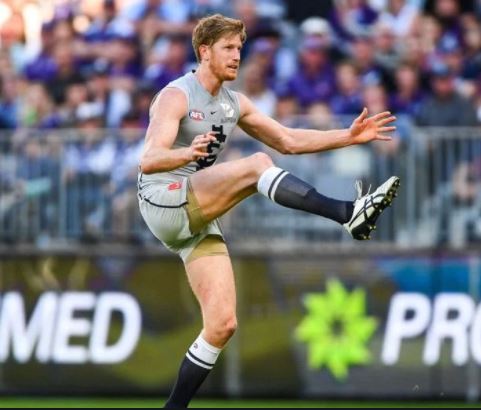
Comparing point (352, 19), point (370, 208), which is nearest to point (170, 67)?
point (352, 19)

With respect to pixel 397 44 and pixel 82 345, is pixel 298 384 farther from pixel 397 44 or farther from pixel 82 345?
pixel 397 44

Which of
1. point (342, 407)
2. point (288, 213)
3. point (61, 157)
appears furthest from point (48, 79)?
point (342, 407)

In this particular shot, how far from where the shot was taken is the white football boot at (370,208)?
9.06 metres

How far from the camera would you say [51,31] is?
16.9 m

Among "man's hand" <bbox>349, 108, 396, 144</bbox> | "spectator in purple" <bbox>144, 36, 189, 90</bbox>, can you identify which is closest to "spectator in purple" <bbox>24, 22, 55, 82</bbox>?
"spectator in purple" <bbox>144, 36, 189, 90</bbox>

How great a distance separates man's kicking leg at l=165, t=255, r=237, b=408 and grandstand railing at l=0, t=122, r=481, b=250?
4016 mm

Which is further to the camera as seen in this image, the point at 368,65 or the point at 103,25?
the point at 103,25

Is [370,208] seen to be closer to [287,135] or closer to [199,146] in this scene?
A: [199,146]

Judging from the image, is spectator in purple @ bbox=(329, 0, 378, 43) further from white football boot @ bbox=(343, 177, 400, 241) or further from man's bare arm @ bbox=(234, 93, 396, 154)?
white football boot @ bbox=(343, 177, 400, 241)

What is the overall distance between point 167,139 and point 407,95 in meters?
6.35

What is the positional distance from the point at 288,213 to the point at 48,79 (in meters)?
3.73

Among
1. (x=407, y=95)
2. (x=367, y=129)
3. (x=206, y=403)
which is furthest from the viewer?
(x=407, y=95)

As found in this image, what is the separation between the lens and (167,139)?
30.8 feet

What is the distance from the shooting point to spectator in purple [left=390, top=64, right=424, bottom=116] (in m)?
15.2
